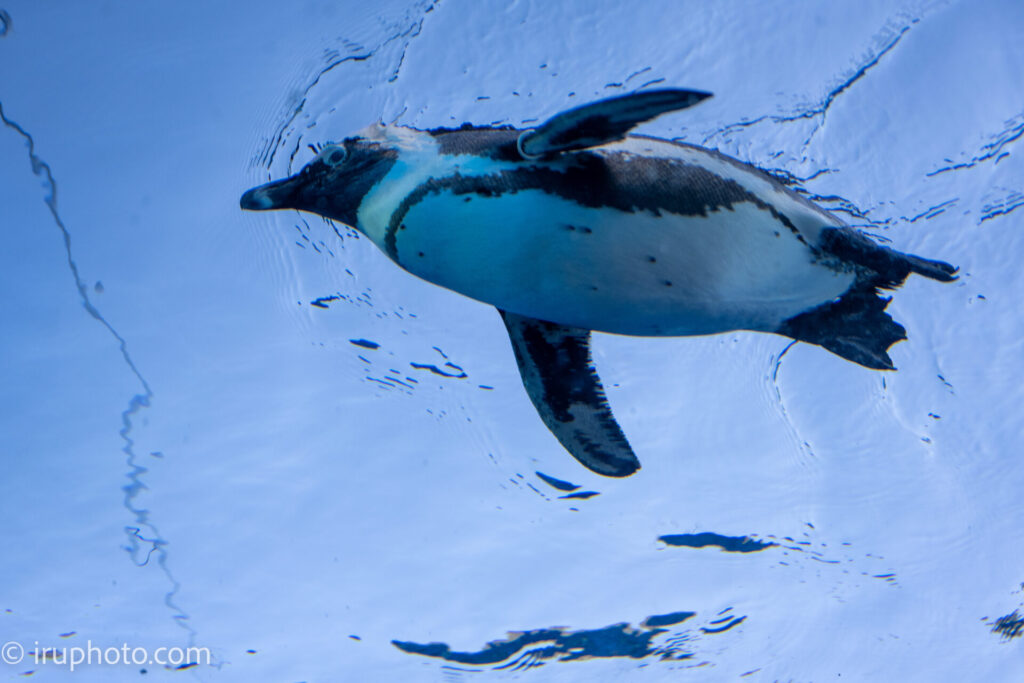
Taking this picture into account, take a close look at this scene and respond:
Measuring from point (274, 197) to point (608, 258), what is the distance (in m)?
1.64

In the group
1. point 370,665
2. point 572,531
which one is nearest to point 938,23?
point 572,531

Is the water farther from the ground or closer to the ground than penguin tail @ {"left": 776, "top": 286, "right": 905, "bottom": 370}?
farther from the ground

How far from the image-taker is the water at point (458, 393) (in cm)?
491

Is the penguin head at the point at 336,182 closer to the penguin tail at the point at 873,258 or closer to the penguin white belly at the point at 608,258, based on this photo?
the penguin white belly at the point at 608,258

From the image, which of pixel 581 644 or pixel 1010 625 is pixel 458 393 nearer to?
pixel 581 644

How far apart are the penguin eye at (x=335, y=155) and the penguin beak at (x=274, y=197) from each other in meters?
0.20

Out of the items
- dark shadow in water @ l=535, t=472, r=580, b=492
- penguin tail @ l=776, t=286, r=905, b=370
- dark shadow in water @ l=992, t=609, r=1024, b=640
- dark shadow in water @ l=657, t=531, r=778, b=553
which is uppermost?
dark shadow in water @ l=535, t=472, r=580, b=492

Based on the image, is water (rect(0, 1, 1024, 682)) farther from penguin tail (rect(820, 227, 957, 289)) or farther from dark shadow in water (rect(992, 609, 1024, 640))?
penguin tail (rect(820, 227, 957, 289))

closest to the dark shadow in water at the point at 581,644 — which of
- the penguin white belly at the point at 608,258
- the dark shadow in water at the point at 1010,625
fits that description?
the dark shadow in water at the point at 1010,625

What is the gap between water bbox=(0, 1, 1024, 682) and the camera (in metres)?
4.91

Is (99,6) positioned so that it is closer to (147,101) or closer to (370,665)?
(147,101)

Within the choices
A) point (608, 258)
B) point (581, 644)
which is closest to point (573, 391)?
point (608, 258)

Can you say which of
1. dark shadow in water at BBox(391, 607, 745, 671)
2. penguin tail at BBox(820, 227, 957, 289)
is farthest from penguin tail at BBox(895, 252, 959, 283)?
dark shadow in water at BBox(391, 607, 745, 671)

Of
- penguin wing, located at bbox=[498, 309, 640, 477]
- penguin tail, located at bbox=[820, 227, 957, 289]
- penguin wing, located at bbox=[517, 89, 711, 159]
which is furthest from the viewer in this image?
penguin wing, located at bbox=[498, 309, 640, 477]
